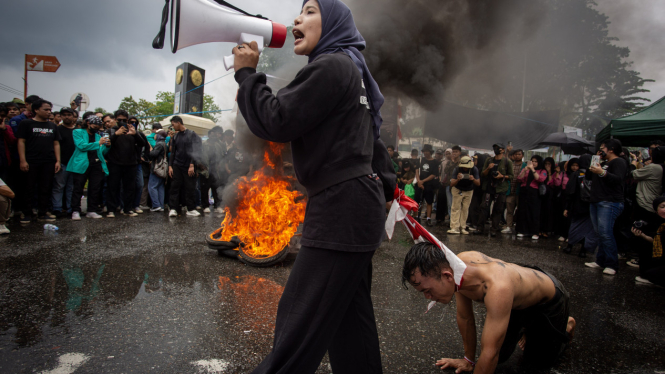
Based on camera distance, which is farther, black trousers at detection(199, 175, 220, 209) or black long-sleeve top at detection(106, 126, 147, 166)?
black trousers at detection(199, 175, 220, 209)

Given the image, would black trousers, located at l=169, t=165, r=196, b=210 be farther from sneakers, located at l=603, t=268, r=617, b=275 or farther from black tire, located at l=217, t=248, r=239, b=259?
sneakers, located at l=603, t=268, r=617, b=275

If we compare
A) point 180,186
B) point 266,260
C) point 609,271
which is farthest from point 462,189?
point 180,186

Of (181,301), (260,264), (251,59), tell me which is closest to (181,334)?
(181,301)

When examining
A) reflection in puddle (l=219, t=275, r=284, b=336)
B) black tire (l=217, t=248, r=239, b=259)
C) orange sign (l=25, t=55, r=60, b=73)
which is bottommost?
reflection in puddle (l=219, t=275, r=284, b=336)

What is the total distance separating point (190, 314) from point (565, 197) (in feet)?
26.7

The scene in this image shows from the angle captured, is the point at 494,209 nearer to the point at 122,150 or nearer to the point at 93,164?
the point at 122,150

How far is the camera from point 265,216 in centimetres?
443

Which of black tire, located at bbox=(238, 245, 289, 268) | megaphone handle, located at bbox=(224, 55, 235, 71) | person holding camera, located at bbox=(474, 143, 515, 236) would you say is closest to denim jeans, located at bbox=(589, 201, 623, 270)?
person holding camera, located at bbox=(474, 143, 515, 236)

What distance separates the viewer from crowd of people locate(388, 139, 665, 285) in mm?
5004

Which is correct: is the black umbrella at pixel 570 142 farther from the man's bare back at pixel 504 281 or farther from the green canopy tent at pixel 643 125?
the man's bare back at pixel 504 281

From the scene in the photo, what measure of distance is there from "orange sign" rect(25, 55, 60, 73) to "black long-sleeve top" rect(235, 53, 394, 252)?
61.6 ft

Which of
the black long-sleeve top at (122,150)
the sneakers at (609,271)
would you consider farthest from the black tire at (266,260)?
the black long-sleeve top at (122,150)

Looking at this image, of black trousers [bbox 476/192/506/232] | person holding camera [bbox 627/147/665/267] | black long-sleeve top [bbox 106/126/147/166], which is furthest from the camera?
black trousers [bbox 476/192/506/232]

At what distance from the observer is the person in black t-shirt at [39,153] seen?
20.9 ft
